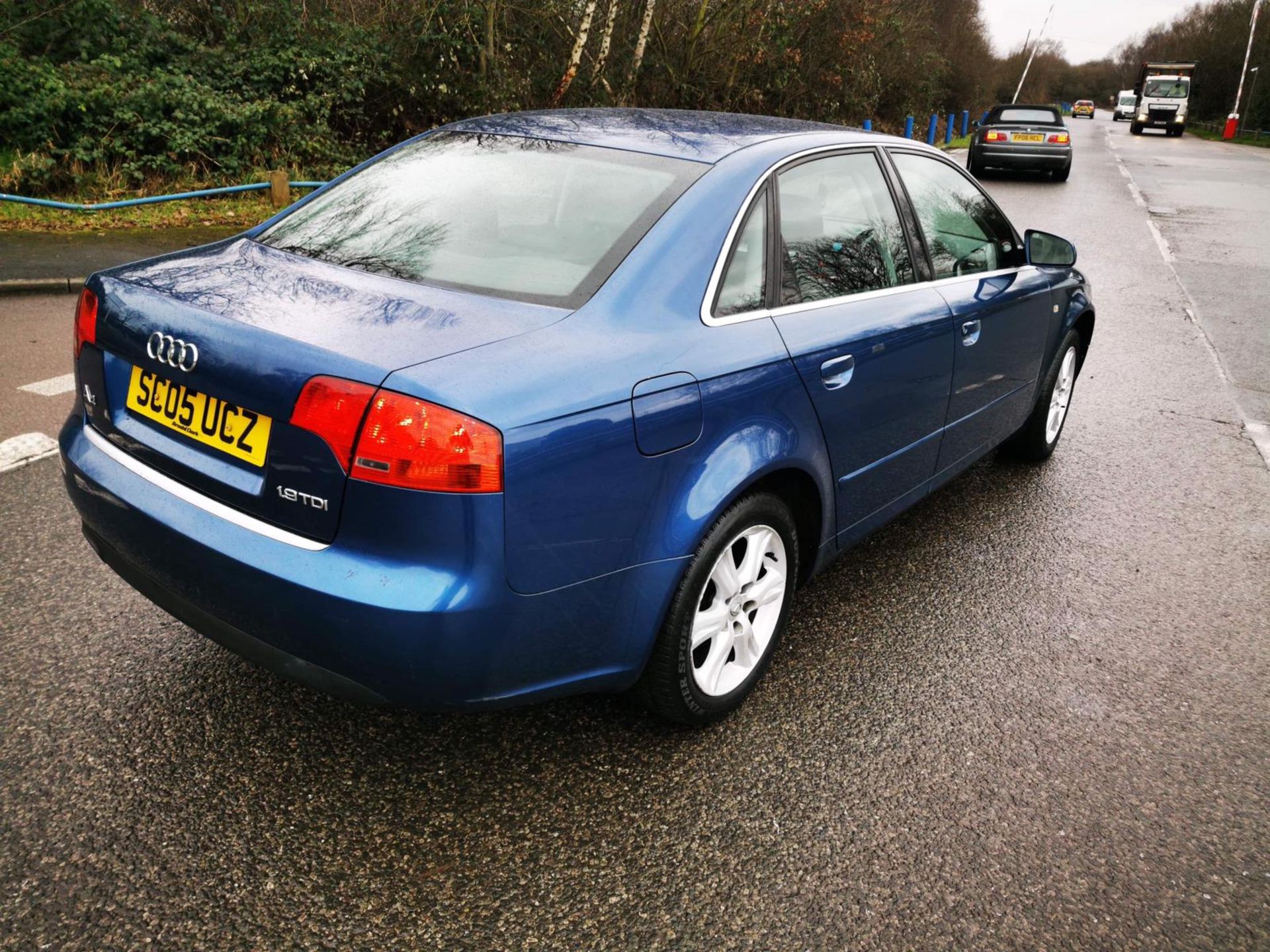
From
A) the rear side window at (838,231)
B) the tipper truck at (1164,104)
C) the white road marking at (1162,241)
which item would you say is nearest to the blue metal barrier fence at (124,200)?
the rear side window at (838,231)

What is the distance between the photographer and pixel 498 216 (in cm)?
269

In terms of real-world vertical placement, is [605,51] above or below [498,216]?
above

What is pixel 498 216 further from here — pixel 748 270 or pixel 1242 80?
pixel 1242 80

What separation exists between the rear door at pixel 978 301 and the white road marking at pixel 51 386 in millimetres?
4436

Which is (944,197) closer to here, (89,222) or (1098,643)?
(1098,643)

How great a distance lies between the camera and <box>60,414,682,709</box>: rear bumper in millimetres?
1995

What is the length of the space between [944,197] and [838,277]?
1113mm

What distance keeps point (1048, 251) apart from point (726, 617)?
99.2 inches

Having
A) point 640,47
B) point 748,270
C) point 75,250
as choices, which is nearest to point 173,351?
point 748,270

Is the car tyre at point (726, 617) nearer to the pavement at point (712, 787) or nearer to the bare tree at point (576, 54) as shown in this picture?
the pavement at point (712, 787)

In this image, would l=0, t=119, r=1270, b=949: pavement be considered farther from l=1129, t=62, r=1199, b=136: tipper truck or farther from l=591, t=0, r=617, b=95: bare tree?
l=1129, t=62, r=1199, b=136: tipper truck

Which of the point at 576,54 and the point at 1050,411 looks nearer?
the point at 1050,411

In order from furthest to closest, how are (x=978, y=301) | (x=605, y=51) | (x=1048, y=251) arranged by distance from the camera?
(x=605, y=51)
(x=1048, y=251)
(x=978, y=301)

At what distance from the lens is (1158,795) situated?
2.63 metres
